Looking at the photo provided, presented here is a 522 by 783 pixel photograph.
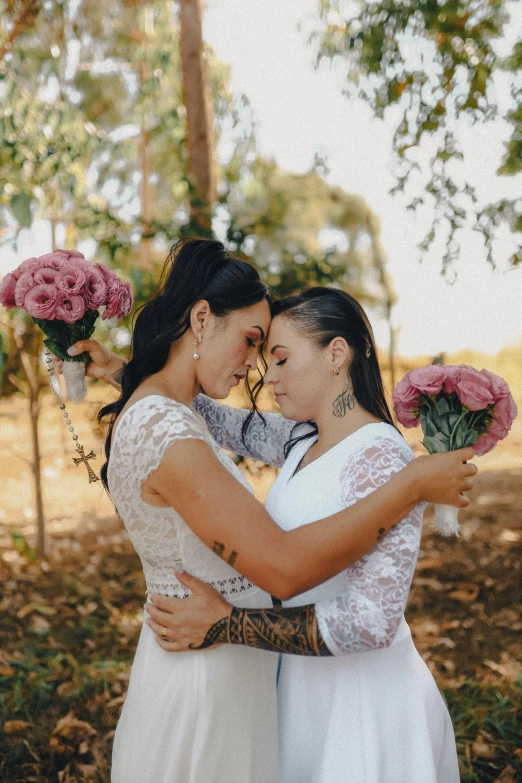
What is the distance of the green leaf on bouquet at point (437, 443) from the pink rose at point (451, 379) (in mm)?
125

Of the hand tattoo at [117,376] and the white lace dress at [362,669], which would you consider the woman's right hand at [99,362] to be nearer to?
the hand tattoo at [117,376]

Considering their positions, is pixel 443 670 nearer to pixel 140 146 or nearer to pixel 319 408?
pixel 319 408

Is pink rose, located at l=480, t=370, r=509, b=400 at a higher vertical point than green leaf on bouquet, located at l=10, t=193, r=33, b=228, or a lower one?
lower

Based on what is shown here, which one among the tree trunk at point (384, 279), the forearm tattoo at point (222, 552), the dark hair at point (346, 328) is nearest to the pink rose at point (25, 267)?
the dark hair at point (346, 328)

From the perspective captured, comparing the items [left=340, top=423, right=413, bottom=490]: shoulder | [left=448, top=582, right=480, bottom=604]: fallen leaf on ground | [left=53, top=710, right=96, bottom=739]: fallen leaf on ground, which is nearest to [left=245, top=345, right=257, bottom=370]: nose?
[left=340, top=423, right=413, bottom=490]: shoulder


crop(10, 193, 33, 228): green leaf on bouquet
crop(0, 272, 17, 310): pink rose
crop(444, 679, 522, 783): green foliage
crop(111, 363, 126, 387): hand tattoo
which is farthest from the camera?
crop(444, 679, 522, 783): green foliage

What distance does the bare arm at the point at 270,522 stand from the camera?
183 cm

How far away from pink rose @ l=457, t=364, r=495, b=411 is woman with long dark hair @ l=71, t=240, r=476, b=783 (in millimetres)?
161

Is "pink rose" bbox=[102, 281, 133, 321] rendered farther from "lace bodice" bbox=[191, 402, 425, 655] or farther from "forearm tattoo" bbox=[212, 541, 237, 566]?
"forearm tattoo" bbox=[212, 541, 237, 566]

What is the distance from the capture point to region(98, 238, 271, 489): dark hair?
7.22 ft

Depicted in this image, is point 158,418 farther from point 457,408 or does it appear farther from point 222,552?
point 457,408

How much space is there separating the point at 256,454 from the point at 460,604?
3.67 m

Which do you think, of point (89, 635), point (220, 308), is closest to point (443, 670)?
point (89, 635)

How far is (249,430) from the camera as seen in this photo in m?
2.91
